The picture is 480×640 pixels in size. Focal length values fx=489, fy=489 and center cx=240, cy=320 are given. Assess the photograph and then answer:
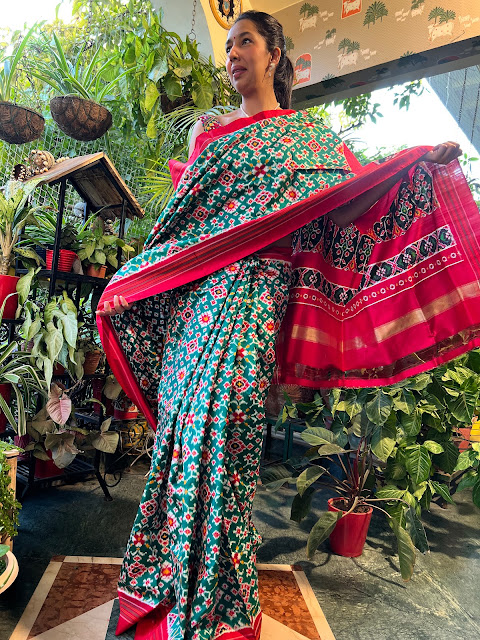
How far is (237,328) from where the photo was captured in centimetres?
140

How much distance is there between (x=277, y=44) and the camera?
1.59 meters

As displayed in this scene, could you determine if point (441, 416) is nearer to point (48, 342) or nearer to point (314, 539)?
point (314, 539)

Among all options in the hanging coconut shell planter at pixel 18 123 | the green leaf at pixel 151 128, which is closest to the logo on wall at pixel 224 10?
the green leaf at pixel 151 128

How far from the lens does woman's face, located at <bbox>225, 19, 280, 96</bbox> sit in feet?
5.10

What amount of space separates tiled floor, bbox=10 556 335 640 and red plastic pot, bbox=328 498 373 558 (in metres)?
0.27

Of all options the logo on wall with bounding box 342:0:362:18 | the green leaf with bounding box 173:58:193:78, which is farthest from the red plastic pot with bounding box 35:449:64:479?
the logo on wall with bounding box 342:0:362:18

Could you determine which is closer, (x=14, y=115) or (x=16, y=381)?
(x=16, y=381)

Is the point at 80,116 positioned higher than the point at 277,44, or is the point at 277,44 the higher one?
the point at 80,116

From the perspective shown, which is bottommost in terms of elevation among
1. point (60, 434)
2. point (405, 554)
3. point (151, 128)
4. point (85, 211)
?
point (405, 554)

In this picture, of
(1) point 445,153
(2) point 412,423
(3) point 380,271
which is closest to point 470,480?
(2) point 412,423

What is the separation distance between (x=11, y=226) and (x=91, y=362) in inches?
30.5

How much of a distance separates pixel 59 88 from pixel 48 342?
1.72 m

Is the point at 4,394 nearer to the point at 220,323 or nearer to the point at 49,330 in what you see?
the point at 49,330

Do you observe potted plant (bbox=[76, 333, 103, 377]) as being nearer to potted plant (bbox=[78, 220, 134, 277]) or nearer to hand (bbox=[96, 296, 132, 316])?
potted plant (bbox=[78, 220, 134, 277])
